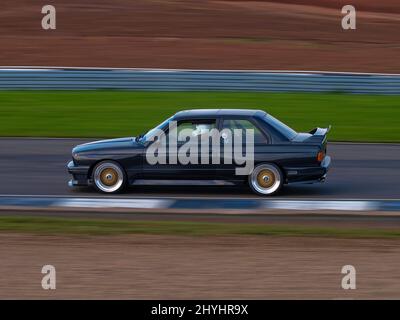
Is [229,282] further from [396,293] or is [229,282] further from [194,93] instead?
[194,93]

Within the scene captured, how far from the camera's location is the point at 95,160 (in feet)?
46.2

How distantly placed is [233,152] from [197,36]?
2084 centimetres

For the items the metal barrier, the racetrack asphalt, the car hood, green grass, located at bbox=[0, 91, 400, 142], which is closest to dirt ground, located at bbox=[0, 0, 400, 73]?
the metal barrier

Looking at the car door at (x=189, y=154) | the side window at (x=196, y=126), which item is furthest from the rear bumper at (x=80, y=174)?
the side window at (x=196, y=126)

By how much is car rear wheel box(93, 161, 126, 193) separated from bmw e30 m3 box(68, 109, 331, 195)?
0.14m

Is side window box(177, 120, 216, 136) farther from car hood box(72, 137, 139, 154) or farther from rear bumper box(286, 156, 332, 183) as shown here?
rear bumper box(286, 156, 332, 183)

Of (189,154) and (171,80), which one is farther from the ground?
(171,80)

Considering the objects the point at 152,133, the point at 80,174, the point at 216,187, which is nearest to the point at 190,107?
the point at 216,187

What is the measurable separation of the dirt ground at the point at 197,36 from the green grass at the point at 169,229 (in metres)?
17.5

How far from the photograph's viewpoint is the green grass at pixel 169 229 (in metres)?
11.2

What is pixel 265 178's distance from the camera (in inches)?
546

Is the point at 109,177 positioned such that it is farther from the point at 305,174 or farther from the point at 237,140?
the point at 305,174

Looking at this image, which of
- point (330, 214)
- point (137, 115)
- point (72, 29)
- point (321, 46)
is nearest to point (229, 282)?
point (330, 214)

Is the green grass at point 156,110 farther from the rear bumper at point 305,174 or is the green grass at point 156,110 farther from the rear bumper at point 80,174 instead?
the rear bumper at point 305,174
